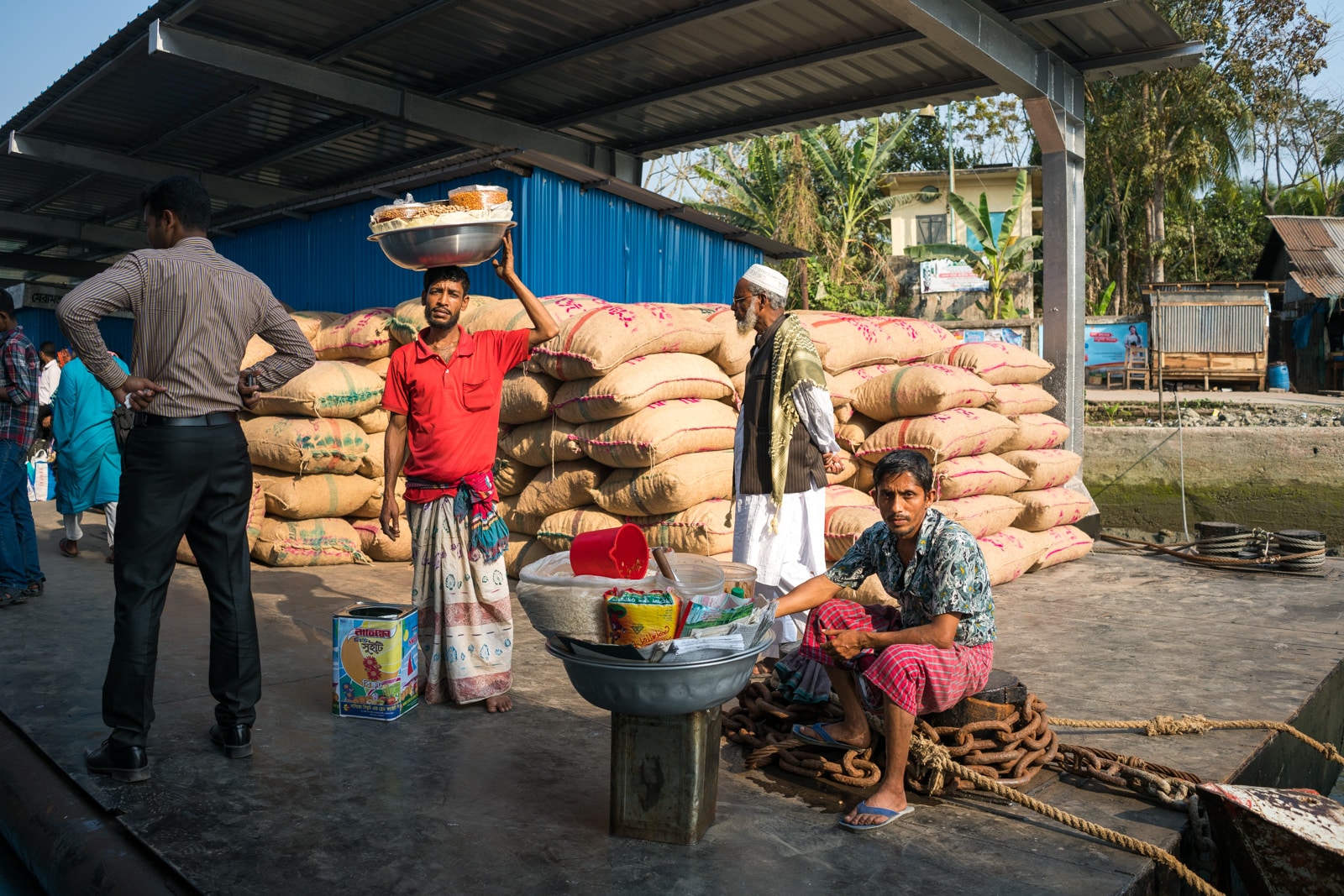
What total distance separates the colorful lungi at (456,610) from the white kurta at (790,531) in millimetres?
1141

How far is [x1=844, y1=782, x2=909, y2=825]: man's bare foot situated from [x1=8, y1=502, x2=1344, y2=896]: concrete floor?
43 mm

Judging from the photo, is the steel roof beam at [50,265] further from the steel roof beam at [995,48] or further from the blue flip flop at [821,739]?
the blue flip flop at [821,739]

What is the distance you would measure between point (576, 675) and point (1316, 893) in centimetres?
199

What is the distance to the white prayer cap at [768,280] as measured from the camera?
4340 millimetres

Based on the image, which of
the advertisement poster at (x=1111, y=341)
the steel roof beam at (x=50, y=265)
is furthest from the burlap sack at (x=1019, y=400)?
the steel roof beam at (x=50, y=265)

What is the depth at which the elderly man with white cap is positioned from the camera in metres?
4.35

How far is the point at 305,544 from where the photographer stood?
6551 mm

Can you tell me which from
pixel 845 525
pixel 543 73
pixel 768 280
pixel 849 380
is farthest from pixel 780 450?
pixel 543 73

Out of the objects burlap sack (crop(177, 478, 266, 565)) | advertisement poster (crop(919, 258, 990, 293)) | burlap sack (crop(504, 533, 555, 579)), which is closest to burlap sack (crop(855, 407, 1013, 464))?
burlap sack (crop(504, 533, 555, 579))

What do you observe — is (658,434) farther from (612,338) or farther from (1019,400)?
(1019,400)

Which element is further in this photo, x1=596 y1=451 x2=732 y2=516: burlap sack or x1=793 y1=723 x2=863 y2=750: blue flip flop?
x1=596 y1=451 x2=732 y2=516: burlap sack

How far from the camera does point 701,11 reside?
766 cm

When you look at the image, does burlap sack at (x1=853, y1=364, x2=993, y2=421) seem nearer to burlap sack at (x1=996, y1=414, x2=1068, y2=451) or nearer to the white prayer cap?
burlap sack at (x1=996, y1=414, x2=1068, y2=451)

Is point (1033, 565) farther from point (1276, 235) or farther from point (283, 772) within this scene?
point (1276, 235)
